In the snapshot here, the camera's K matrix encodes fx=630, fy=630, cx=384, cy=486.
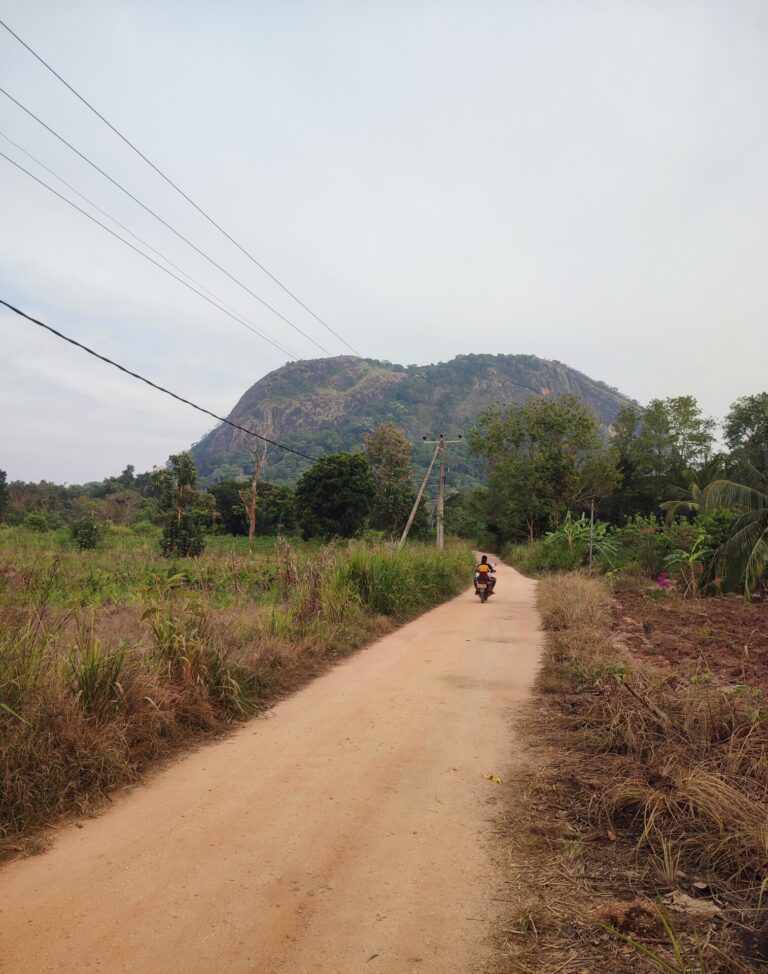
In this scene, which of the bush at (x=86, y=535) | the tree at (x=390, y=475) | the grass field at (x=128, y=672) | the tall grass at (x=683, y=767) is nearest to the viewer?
the tall grass at (x=683, y=767)

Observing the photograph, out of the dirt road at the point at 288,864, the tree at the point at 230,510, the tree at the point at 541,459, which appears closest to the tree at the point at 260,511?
the tree at the point at 230,510

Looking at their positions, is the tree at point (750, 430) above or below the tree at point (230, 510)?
above

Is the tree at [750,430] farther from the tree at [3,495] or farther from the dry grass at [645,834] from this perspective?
the tree at [3,495]

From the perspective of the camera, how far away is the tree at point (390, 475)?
47.6 m

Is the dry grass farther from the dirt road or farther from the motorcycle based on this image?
the motorcycle

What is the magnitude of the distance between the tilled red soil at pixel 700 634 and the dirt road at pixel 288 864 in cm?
309

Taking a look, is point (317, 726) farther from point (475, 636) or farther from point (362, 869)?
point (475, 636)

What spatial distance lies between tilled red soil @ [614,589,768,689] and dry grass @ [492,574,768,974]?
71.0 inches

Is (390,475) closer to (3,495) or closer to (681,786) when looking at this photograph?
(3,495)

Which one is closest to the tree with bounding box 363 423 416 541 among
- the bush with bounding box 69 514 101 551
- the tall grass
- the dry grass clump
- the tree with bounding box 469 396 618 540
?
the tree with bounding box 469 396 618 540

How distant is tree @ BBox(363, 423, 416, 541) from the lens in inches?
1873

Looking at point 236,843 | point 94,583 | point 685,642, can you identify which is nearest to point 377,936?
point 236,843

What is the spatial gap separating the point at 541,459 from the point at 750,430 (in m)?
16.3

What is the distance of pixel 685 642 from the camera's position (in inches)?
355
